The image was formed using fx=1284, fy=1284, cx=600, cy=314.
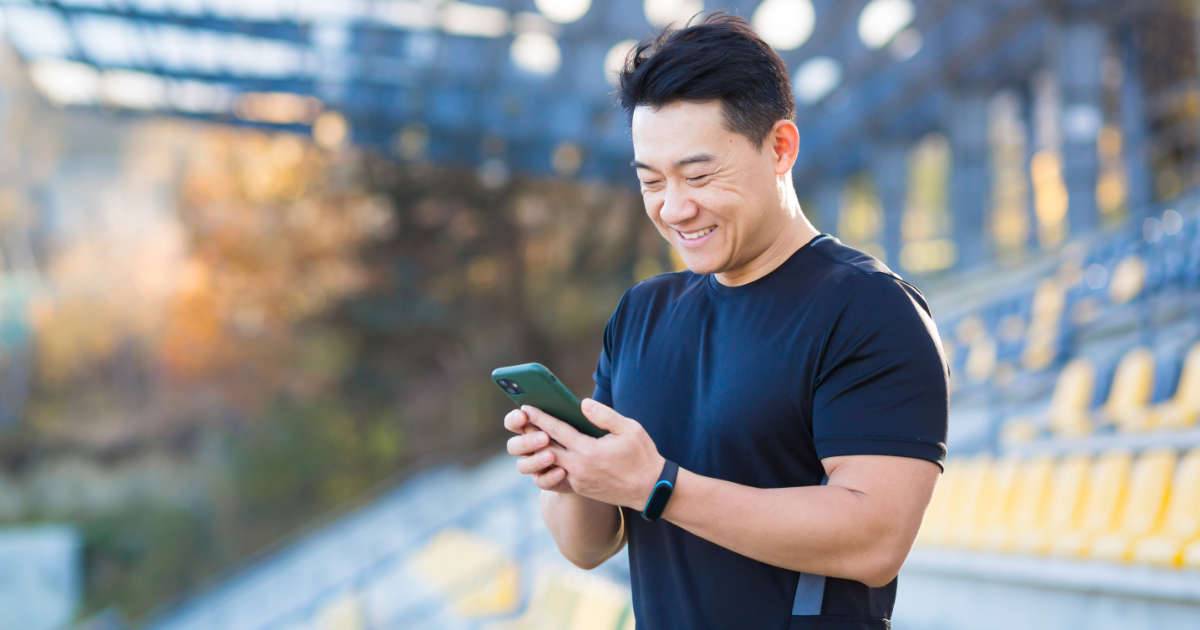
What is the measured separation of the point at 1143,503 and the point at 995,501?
1225 mm

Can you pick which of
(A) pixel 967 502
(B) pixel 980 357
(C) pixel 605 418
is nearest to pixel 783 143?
(C) pixel 605 418

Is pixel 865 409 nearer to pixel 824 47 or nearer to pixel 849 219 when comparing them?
pixel 824 47

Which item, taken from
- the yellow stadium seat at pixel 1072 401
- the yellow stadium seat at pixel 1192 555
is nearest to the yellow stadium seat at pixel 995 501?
the yellow stadium seat at pixel 1072 401

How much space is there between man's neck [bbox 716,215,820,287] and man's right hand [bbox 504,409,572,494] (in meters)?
0.38

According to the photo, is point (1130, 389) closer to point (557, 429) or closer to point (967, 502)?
point (967, 502)

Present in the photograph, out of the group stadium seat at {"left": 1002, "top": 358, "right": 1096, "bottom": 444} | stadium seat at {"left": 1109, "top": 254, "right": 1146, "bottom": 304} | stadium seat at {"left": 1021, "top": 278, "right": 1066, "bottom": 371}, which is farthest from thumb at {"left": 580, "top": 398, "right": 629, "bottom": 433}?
stadium seat at {"left": 1109, "top": 254, "right": 1146, "bottom": 304}

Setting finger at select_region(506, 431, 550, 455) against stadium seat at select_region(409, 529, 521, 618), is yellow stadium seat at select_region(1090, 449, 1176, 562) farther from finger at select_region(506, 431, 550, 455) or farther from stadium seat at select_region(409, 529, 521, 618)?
stadium seat at select_region(409, 529, 521, 618)

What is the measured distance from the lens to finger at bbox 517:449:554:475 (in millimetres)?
1777

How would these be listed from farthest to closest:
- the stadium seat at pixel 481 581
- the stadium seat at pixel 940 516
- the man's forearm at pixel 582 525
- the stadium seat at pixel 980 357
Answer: the stadium seat at pixel 980 357 → the stadium seat at pixel 481 581 → the stadium seat at pixel 940 516 → the man's forearm at pixel 582 525

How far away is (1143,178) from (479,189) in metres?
16.3

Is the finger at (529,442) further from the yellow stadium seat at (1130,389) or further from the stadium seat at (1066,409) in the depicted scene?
the stadium seat at (1066,409)

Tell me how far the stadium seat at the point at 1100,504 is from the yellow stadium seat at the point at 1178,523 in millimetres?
290

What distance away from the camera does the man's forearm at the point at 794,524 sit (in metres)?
1.68

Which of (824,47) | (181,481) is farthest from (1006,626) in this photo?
(181,481)
